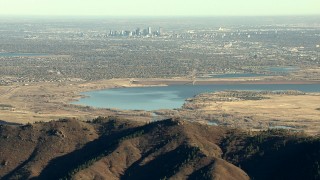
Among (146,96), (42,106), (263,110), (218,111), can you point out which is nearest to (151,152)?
(218,111)

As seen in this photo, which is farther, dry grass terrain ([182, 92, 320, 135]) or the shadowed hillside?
dry grass terrain ([182, 92, 320, 135])

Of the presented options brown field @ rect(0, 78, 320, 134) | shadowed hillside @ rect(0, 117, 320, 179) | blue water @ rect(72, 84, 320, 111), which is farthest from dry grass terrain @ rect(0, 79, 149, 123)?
shadowed hillside @ rect(0, 117, 320, 179)

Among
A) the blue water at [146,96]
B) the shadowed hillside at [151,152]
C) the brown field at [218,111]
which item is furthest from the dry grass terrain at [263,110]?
the shadowed hillside at [151,152]

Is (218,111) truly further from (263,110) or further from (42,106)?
(42,106)

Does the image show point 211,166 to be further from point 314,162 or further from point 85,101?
point 85,101

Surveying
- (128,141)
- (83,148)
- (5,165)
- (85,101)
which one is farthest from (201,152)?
(85,101)

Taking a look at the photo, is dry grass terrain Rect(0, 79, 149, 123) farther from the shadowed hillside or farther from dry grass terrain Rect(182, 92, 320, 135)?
the shadowed hillside
